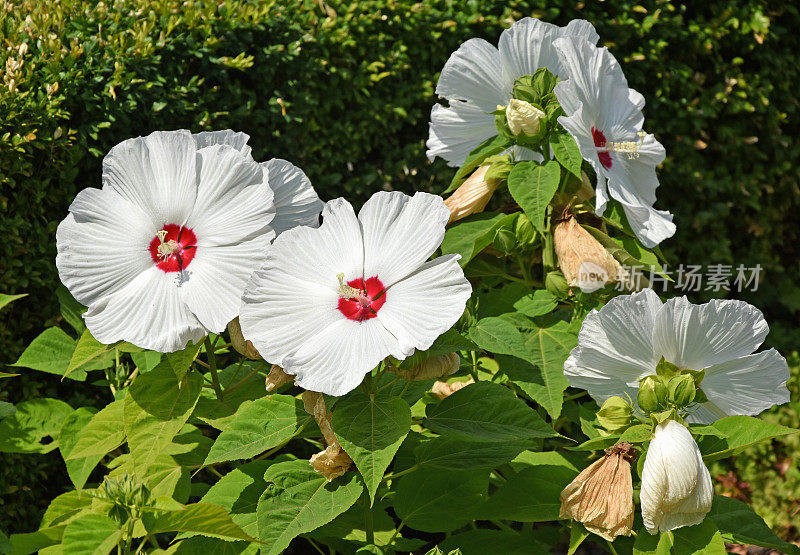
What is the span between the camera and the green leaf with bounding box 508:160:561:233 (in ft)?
5.83

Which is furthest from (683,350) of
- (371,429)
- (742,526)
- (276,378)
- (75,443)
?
(75,443)

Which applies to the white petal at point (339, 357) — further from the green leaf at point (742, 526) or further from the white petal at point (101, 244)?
the green leaf at point (742, 526)

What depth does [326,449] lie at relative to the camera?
5.15 feet

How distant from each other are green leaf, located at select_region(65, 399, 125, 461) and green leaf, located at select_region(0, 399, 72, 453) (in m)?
0.31

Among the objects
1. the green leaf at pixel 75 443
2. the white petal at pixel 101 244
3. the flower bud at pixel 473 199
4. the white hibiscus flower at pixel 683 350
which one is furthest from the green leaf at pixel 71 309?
the white hibiscus flower at pixel 683 350

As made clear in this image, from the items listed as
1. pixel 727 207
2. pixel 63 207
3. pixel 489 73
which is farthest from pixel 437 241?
pixel 727 207

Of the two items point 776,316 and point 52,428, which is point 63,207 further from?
point 776,316

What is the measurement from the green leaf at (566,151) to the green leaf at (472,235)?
188 millimetres

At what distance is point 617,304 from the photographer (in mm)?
1590

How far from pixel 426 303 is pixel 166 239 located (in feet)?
1.88

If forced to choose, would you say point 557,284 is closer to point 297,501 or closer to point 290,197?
point 290,197

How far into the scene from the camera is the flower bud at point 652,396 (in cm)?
157

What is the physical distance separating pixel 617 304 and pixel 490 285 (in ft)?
2.18

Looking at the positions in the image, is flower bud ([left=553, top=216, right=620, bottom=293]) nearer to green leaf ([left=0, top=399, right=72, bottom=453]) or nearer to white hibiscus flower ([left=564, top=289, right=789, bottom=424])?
white hibiscus flower ([left=564, top=289, right=789, bottom=424])
